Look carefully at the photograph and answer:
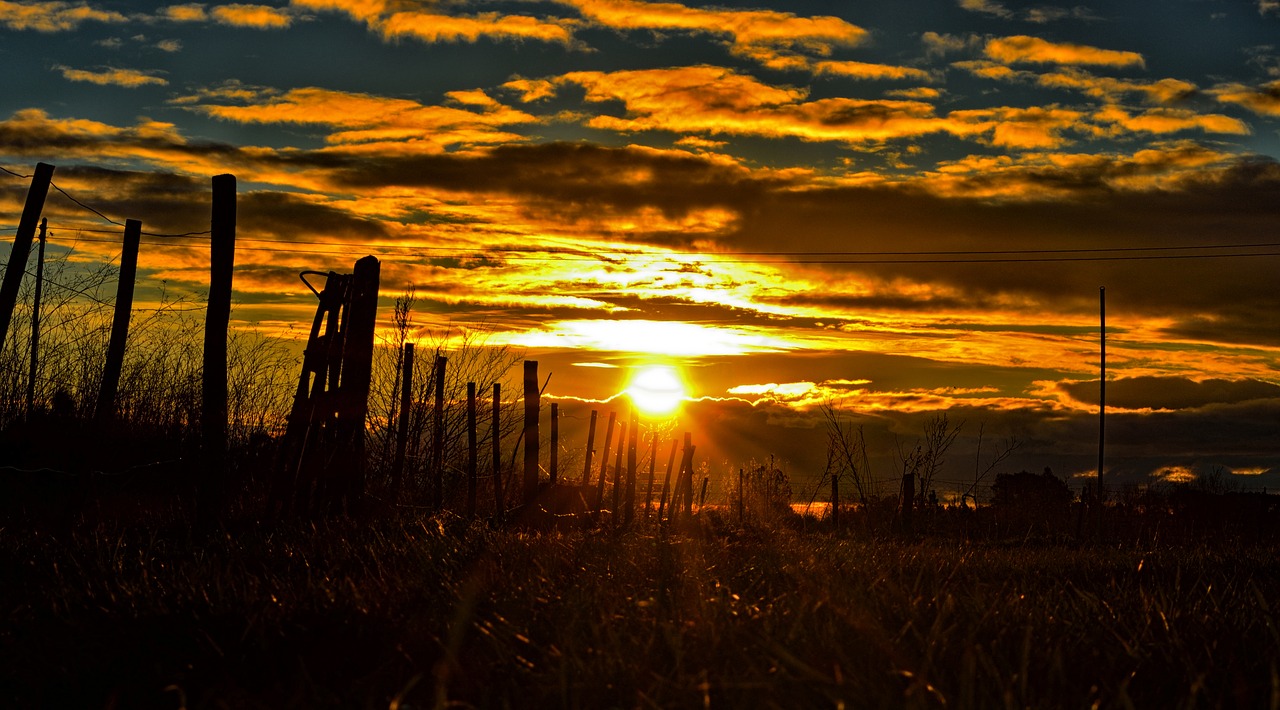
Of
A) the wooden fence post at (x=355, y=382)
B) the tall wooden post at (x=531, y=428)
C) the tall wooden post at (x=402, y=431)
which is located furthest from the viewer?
the tall wooden post at (x=531, y=428)

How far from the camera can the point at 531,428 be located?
53.2ft

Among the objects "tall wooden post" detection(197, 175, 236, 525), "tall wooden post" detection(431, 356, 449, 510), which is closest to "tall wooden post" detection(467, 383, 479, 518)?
"tall wooden post" detection(431, 356, 449, 510)

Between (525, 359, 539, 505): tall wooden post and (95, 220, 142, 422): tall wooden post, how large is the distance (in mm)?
5658

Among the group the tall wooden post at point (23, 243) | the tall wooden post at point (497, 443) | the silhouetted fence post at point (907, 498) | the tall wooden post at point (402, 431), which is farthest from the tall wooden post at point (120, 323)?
the silhouetted fence post at point (907, 498)

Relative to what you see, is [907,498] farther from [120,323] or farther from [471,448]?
[120,323]

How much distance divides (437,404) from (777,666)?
43.0 ft

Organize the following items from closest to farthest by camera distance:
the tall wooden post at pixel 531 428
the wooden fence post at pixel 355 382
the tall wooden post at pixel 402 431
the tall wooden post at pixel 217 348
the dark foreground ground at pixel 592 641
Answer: the dark foreground ground at pixel 592 641, the tall wooden post at pixel 217 348, the wooden fence post at pixel 355 382, the tall wooden post at pixel 402 431, the tall wooden post at pixel 531 428

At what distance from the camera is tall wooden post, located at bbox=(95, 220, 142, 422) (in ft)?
36.4

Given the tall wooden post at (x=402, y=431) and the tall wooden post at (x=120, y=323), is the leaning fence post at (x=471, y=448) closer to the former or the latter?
the tall wooden post at (x=402, y=431)

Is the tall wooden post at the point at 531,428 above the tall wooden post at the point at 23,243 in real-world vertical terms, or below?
below

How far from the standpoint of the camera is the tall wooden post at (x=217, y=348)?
10.4 metres

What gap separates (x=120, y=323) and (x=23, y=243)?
1.34 m

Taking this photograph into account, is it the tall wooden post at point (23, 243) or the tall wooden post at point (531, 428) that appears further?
the tall wooden post at point (531, 428)

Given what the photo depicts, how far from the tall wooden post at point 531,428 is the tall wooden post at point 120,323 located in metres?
5.66
